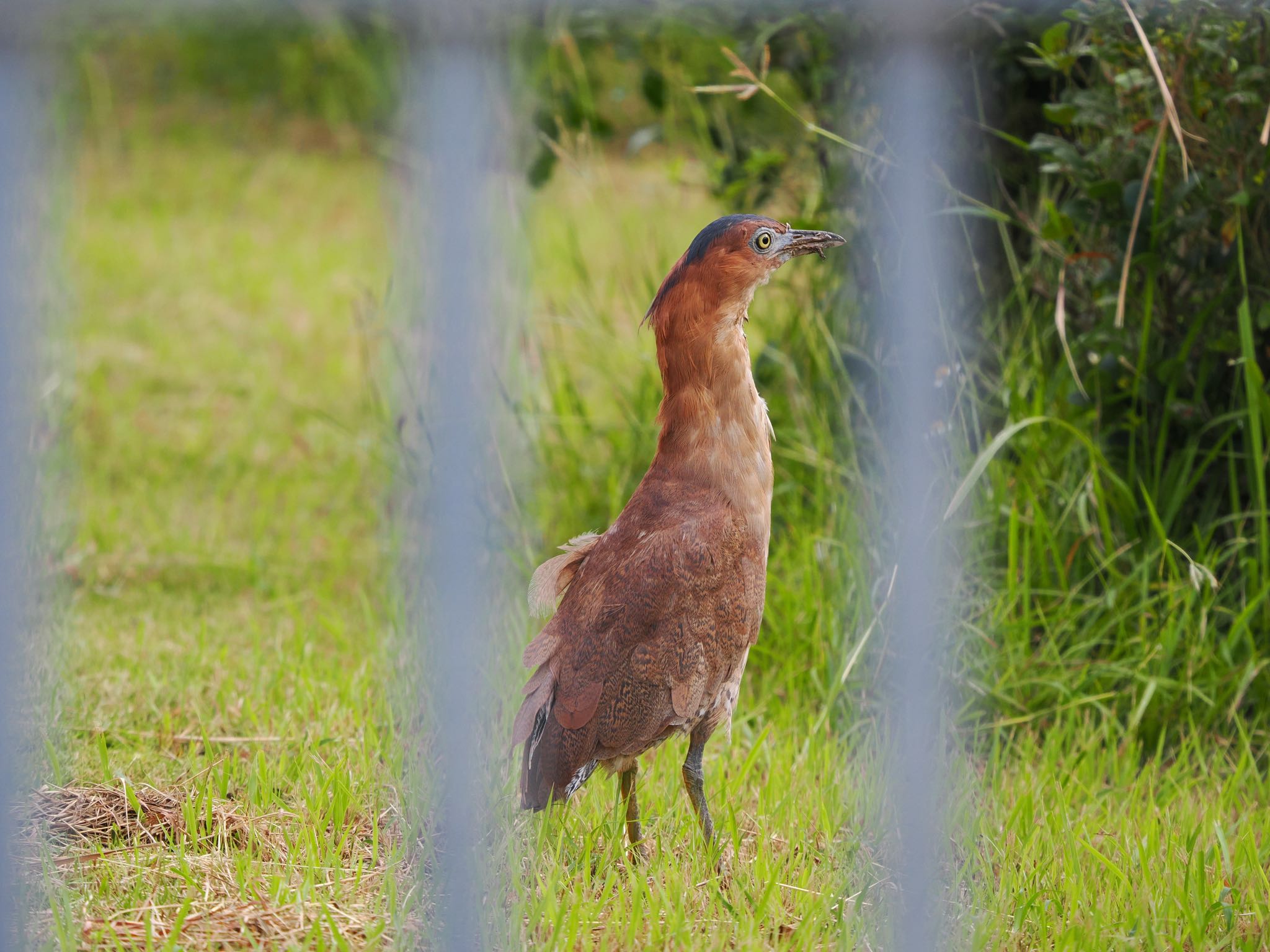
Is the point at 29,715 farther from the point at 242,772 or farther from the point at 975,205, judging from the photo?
the point at 975,205

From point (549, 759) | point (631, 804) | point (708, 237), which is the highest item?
point (708, 237)

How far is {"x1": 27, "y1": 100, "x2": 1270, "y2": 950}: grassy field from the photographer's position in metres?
2.01

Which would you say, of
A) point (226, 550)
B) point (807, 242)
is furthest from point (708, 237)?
point (226, 550)

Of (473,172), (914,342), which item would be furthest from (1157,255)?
(473,172)

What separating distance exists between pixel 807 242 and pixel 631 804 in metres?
0.95

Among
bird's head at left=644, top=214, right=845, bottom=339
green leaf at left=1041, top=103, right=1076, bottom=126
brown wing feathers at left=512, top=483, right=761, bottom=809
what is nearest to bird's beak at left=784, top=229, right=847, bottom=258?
bird's head at left=644, top=214, right=845, bottom=339

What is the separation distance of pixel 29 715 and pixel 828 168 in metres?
2.18

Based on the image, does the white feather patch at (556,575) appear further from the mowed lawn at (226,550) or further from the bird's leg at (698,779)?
the mowed lawn at (226,550)

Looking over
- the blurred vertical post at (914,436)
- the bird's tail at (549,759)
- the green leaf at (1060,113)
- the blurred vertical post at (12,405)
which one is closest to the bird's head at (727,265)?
the blurred vertical post at (914,436)

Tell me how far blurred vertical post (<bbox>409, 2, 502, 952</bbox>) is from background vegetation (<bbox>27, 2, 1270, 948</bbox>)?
17cm

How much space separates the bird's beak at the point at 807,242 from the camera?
6.64 ft

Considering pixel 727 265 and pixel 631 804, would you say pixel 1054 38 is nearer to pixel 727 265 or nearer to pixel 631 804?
pixel 727 265

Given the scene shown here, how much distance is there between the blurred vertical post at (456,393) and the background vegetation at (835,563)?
166 millimetres

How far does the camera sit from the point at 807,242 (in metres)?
2.04
